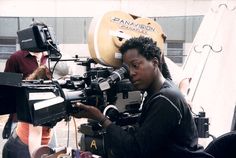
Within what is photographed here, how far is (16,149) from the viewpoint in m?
1.58

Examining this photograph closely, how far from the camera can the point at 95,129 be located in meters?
1.36

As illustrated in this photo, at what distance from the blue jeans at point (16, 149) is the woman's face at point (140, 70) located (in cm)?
64

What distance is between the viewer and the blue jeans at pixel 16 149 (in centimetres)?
157

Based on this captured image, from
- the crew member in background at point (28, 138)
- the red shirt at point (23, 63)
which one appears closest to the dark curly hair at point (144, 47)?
the crew member in background at point (28, 138)

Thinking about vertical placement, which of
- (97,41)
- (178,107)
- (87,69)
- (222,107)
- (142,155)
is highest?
(97,41)

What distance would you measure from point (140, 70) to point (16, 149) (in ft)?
2.38

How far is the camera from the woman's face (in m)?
1.26

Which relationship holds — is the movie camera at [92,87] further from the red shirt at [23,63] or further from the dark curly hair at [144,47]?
the red shirt at [23,63]

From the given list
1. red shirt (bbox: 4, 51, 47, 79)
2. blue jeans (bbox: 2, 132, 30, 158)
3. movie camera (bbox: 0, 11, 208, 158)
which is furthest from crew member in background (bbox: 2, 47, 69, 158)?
red shirt (bbox: 4, 51, 47, 79)

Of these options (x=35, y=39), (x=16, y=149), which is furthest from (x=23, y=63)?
(x=35, y=39)

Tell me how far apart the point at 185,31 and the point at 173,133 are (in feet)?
13.0

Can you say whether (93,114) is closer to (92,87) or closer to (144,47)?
(92,87)

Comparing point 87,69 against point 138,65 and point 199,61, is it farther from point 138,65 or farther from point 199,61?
point 199,61

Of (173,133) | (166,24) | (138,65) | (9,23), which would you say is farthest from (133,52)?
(9,23)
